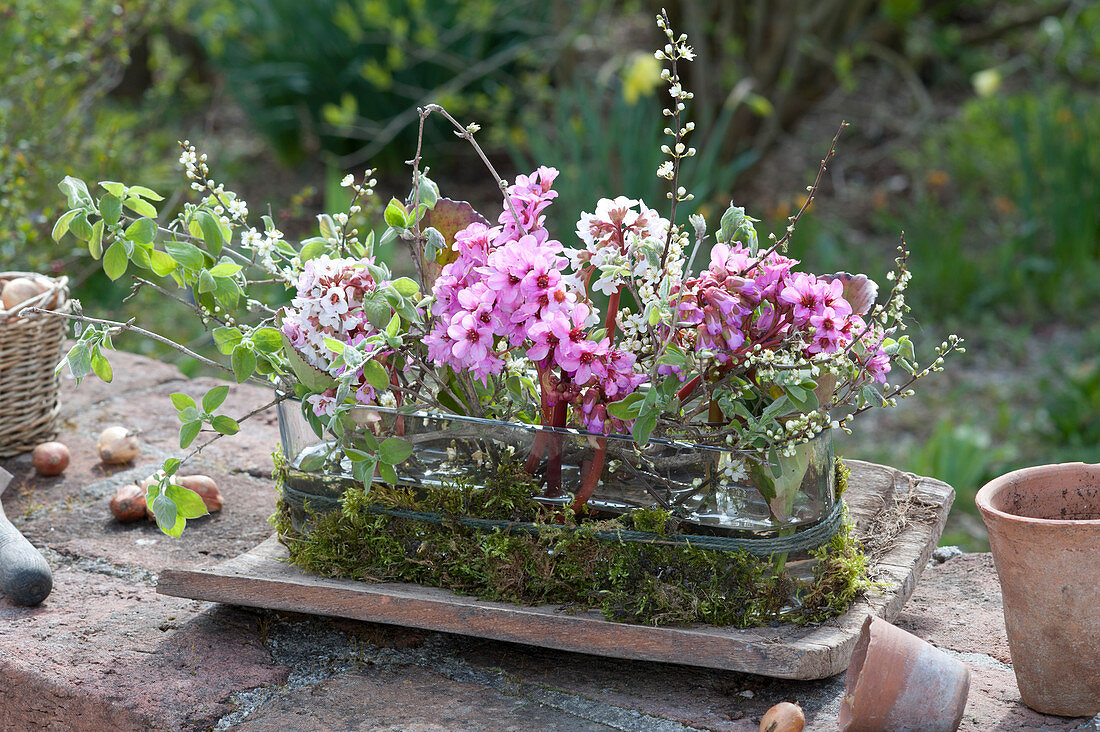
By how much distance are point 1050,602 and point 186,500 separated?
96cm

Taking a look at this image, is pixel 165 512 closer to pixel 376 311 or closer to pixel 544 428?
pixel 376 311

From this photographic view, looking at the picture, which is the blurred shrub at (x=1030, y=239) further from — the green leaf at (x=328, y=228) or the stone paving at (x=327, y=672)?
the green leaf at (x=328, y=228)

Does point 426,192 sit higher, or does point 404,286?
point 426,192

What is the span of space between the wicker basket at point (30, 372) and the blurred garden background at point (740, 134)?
1.45 feet

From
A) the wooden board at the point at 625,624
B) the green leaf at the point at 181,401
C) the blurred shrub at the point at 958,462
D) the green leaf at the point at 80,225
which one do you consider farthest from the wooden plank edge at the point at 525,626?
the blurred shrub at the point at 958,462

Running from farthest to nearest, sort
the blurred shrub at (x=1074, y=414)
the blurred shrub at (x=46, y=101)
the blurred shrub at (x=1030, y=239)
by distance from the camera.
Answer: the blurred shrub at (x=1030, y=239), the blurred shrub at (x=1074, y=414), the blurred shrub at (x=46, y=101)

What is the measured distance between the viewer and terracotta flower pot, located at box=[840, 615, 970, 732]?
3.49ft

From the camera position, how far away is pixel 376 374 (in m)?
1.19

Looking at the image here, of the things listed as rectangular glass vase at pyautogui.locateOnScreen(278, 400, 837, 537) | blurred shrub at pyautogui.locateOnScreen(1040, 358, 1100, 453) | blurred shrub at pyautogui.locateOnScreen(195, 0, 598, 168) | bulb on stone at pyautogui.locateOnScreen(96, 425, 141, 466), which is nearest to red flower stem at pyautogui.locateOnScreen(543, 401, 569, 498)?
rectangular glass vase at pyautogui.locateOnScreen(278, 400, 837, 537)

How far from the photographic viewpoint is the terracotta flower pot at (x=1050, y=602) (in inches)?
42.4

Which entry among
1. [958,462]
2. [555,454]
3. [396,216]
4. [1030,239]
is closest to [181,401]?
[396,216]

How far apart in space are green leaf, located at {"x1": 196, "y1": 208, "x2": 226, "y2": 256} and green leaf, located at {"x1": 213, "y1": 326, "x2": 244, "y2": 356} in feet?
0.35

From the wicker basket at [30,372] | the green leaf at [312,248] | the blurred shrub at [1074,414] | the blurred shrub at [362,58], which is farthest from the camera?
the blurred shrub at [362,58]

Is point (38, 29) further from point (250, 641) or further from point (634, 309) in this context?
point (250, 641)
